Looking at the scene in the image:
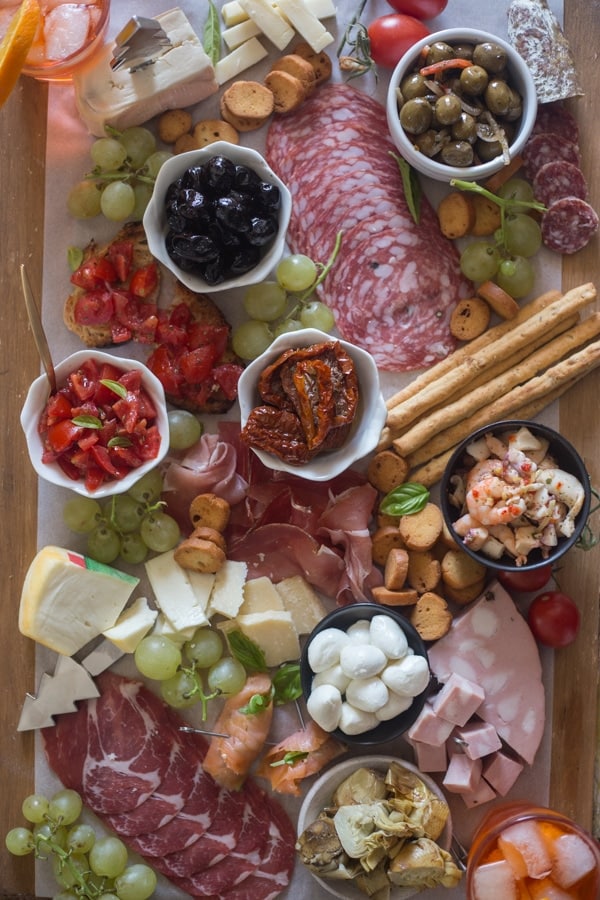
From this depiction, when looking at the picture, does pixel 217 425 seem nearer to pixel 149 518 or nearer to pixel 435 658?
pixel 149 518

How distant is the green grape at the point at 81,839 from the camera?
1907mm

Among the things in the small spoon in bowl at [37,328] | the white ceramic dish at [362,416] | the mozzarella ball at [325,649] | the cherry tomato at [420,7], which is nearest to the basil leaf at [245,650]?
the mozzarella ball at [325,649]

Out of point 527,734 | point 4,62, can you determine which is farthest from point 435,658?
point 4,62

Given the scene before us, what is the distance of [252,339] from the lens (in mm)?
1929

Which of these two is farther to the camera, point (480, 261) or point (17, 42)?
point (480, 261)

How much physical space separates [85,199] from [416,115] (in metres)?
0.69

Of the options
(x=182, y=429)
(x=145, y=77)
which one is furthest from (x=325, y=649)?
(x=145, y=77)

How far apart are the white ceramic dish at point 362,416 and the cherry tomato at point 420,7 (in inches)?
28.5

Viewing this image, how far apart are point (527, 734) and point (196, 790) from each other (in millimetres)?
678

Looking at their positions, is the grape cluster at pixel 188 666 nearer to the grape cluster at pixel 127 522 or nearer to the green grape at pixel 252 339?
the grape cluster at pixel 127 522

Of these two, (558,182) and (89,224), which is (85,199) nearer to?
(89,224)

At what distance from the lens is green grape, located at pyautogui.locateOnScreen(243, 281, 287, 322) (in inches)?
76.0

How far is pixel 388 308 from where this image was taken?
1990mm

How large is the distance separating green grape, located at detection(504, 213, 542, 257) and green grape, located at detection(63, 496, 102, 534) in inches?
39.0
